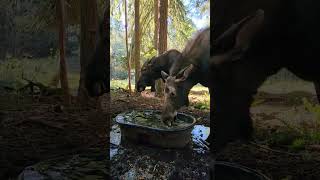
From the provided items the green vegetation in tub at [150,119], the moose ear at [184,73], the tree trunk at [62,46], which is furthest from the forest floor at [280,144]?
the tree trunk at [62,46]

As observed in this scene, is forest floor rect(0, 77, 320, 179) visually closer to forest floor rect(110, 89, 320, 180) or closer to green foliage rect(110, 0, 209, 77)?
forest floor rect(110, 89, 320, 180)

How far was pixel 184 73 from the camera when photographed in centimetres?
344

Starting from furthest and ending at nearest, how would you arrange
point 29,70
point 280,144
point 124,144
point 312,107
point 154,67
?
point 124,144 → point 154,67 → point 29,70 → point 280,144 → point 312,107

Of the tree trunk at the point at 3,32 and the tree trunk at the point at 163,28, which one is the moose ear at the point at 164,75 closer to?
the tree trunk at the point at 163,28

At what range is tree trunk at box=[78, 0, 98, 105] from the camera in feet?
11.2

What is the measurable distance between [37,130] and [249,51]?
182 cm

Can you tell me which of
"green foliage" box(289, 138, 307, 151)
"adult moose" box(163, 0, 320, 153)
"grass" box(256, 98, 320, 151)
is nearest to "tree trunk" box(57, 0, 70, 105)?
"adult moose" box(163, 0, 320, 153)

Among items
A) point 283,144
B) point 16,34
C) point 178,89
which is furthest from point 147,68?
point 283,144

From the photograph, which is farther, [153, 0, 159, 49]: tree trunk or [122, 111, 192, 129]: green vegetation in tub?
[153, 0, 159, 49]: tree trunk

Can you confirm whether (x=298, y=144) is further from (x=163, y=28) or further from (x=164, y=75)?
(x=163, y=28)

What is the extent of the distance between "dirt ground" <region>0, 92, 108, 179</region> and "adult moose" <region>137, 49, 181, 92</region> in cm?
56

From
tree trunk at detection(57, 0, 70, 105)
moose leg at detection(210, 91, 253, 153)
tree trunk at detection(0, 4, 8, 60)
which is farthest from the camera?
tree trunk at detection(57, 0, 70, 105)

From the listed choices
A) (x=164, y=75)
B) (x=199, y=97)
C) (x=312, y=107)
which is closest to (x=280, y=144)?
(x=312, y=107)

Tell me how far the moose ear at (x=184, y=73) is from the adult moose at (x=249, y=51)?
0.26m
